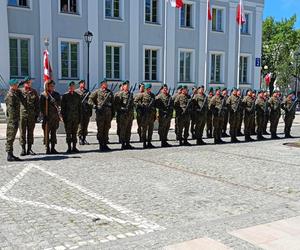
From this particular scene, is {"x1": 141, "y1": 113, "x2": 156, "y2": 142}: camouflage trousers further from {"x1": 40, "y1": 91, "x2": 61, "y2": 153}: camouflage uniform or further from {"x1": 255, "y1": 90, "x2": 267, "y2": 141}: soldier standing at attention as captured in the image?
{"x1": 255, "y1": 90, "x2": 267, "y2": 141}: soldier standing at attention

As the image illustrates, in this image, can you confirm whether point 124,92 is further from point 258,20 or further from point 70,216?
point 258,20

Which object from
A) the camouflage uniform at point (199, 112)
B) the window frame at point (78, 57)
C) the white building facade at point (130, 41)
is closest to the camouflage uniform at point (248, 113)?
the camouflage uniform at point (199, 112)

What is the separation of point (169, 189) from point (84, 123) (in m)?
5.86

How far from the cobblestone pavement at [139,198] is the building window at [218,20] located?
770 inches

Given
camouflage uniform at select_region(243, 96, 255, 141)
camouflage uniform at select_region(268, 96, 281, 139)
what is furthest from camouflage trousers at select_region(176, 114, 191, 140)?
camouflage uniform at select_region(268, 96, 281, 139)

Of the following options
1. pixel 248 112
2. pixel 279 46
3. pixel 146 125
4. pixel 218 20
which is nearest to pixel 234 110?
pixel 248 112

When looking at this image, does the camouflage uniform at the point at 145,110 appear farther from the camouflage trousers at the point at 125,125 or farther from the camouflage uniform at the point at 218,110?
the camouflage uniform at the point at 218,110

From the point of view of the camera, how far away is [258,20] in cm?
3041

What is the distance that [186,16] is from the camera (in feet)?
89.0

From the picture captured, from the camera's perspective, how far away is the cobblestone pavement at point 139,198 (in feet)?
15.6

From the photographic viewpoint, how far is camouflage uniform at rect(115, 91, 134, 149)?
458 inches

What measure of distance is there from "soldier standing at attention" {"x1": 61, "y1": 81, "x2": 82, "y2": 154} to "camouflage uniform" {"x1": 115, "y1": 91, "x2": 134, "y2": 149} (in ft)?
4.14

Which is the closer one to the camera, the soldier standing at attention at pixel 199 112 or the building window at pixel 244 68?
the soldier standing at attention at pixel 199 112

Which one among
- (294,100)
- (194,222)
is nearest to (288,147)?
(294,100)
